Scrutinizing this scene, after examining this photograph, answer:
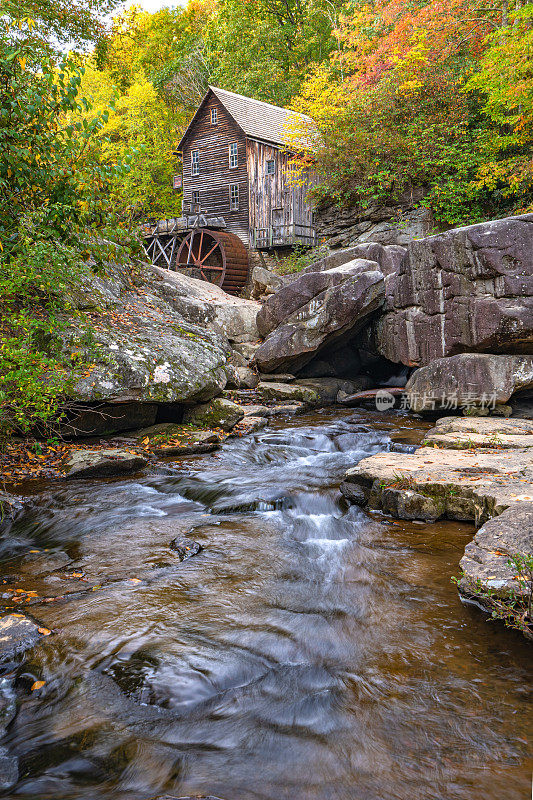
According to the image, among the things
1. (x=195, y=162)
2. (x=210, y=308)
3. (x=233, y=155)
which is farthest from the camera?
(x=195, y=162)

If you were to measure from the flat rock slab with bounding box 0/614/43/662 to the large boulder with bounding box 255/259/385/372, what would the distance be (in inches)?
350

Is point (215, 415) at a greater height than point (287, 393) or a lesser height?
lesser

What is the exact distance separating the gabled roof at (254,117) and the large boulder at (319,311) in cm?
1316

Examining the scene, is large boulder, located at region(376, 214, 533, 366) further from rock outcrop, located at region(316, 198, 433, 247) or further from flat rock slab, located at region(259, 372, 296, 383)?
rock outcrop, located at region(316, 198, 433, 247)

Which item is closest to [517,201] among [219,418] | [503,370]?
[503,370]

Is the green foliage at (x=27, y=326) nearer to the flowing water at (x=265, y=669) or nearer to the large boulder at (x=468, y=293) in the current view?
the flowing water at (x=265, y=669)

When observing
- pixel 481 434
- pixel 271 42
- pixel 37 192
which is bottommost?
pixel 481 434

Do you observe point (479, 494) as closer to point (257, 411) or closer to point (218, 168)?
point (257, 411)

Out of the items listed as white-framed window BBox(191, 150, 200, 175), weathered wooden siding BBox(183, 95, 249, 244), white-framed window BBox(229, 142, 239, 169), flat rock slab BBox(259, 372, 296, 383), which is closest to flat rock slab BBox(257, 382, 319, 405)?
flat rock slab BBox(259, 372, 296, 383)

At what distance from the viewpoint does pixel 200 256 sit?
80.9 ft

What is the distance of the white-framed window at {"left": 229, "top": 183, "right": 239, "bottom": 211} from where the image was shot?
23.9 meters

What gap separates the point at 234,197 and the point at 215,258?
9.64ft

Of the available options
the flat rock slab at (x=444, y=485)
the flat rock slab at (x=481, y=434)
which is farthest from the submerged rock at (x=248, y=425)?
the flat rock slab at (x=444, y=485)

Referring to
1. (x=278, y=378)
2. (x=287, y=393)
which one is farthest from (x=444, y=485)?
(x=278, y=378)
